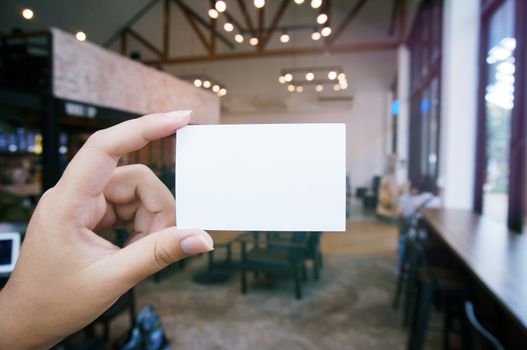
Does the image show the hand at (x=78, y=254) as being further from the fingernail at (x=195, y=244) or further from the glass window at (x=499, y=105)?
the glass window at (x=499, y=105)

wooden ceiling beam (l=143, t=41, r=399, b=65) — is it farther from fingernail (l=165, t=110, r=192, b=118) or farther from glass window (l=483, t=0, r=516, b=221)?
fingernail (l=165, t=110, r=192, b=118)

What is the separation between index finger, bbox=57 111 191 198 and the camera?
36 centimetres

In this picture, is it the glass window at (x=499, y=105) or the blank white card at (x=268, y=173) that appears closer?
the blank white card at (x=268, y=173)

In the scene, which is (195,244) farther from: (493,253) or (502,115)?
(502,115)

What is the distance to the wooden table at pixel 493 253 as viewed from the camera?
109cm

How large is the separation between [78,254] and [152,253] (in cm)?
9

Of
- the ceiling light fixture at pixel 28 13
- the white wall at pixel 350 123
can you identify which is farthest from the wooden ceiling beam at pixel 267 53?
the ceiling light fixture at pixel 28 13

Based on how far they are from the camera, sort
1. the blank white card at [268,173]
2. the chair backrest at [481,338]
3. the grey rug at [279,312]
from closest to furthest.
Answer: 1. the blank white card at [268,173]
2. the chair backrest at [481,338]
3. the grey rug at [279,312]

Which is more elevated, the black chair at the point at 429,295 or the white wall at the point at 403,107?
the white wall at the point at 403,107

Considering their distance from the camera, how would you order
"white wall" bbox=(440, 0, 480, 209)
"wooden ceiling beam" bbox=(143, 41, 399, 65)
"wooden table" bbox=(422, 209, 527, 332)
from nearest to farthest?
"wooden table" bbox=(422, 209, 527, 332), "white wall" bbox=(440, 0, 480, 209), "wooden ceiling beam" bbox=(143, 41, 399, 65)

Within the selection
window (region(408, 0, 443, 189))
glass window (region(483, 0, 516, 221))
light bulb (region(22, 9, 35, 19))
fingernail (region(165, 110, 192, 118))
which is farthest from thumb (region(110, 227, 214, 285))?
window (region(408, 0, 443, 189))

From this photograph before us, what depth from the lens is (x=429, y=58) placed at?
4637mm

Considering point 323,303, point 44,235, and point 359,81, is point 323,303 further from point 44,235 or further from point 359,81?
point 44,235

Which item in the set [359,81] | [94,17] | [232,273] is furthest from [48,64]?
[359,81]
